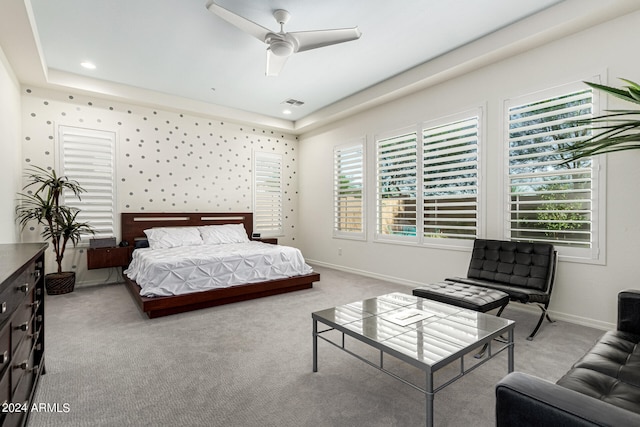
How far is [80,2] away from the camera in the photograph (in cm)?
291

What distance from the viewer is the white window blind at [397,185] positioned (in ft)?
15.3

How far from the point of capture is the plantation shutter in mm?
3082

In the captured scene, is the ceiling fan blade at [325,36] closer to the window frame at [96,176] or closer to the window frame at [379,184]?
the window frame at [379,184]

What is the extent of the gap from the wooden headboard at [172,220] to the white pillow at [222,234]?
315 millimetres

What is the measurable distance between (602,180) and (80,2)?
5.17 metres

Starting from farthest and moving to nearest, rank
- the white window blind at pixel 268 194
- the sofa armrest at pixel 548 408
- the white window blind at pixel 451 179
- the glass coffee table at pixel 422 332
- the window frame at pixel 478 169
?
the white window blind at pixel 268 194 < the white window blind at pixel 451 179 < the window frame at pixel 478 169 < the glass coffee table at pixel 422 332 < the sofa armrest at pixel 548 408

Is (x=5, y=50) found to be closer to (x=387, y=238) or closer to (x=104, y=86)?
A: (x=104, y=86)

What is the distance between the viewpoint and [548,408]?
89 cm

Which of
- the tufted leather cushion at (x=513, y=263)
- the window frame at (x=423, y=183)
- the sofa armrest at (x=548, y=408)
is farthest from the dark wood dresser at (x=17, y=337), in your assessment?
the window frame at (x=423, y=183)

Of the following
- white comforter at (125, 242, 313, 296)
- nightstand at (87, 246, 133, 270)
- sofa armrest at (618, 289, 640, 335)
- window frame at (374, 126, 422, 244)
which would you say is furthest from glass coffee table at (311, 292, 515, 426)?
nightstand at (87, 246, 133, 270)

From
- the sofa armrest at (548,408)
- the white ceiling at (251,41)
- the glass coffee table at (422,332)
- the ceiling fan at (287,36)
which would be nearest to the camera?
the sofa armrest at (548,408)

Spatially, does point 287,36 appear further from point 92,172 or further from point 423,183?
point 92,172

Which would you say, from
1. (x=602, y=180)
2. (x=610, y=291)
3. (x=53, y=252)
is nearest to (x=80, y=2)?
(x=53, y=252)

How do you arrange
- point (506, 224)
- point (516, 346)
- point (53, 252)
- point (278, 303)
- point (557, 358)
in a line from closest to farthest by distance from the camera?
point (557, 358) → point (516, 346) → point (506, 224) → point (278, 303) → point (53, 252)
